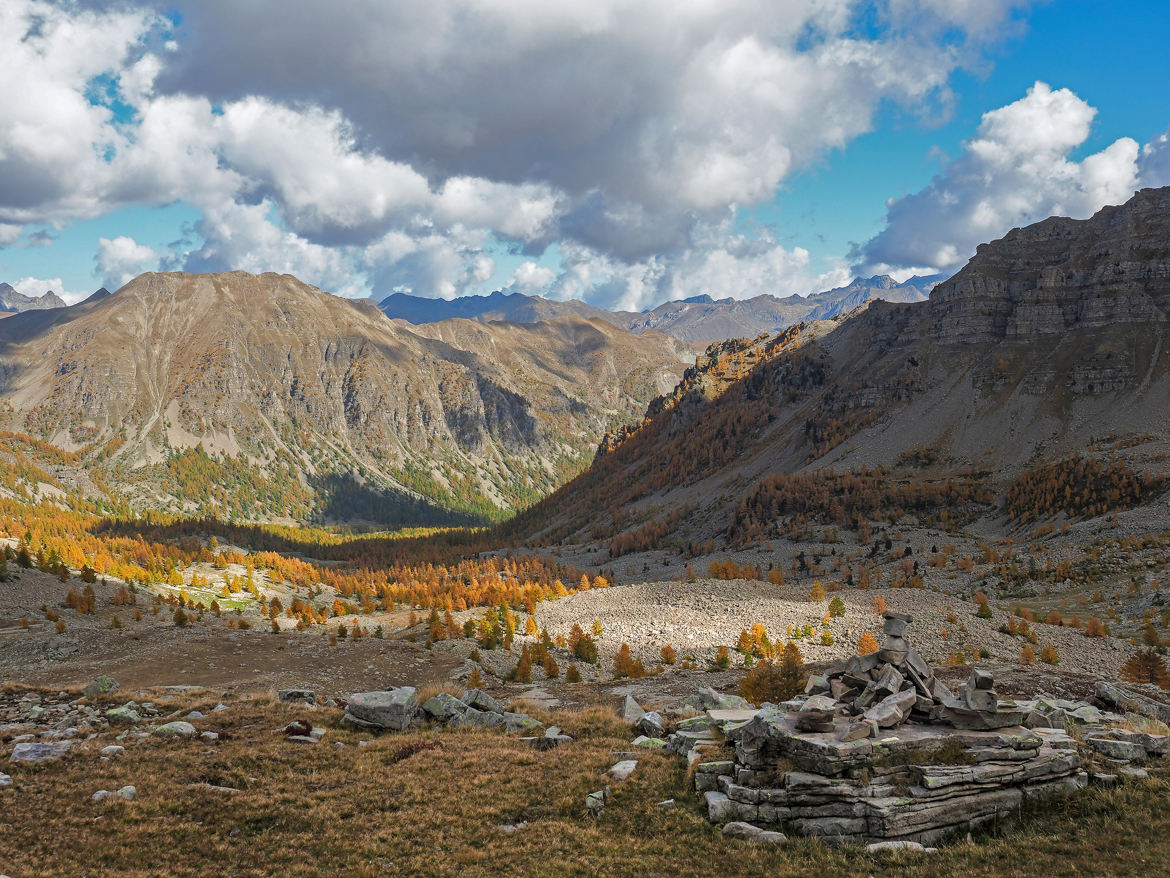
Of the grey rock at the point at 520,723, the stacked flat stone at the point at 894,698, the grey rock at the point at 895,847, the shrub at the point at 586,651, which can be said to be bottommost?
the shrub at the point at 586,651

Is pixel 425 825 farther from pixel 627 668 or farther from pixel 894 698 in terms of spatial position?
pixel 627 668

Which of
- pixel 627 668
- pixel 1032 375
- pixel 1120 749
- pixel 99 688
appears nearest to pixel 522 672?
pixel 627 668

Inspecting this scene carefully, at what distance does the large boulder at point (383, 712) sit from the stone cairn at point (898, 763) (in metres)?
15.3

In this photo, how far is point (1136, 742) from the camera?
22.6m

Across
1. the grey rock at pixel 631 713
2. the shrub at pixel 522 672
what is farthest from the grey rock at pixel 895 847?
Result: the shrub at pixel 522 672

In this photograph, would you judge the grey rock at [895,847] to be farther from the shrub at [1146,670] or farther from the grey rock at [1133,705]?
the shrub at [1146,670]

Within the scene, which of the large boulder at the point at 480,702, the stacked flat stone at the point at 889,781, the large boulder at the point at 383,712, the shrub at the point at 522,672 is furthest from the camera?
the shrub at the point at 522,672

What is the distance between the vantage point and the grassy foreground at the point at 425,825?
17391 mm

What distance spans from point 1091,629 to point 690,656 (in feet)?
120

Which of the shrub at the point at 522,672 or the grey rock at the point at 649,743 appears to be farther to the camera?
the shrub at the point at 522,672

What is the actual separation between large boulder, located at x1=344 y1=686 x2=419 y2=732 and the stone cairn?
1532cm

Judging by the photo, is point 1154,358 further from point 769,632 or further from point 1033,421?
point 769,632

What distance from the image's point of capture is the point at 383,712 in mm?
31906

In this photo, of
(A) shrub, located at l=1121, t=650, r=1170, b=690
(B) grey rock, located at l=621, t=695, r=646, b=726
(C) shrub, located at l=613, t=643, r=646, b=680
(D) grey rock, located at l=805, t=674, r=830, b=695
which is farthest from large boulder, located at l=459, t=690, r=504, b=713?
(A) shrub, located at l=1121, t=650, r=1170, b=690
